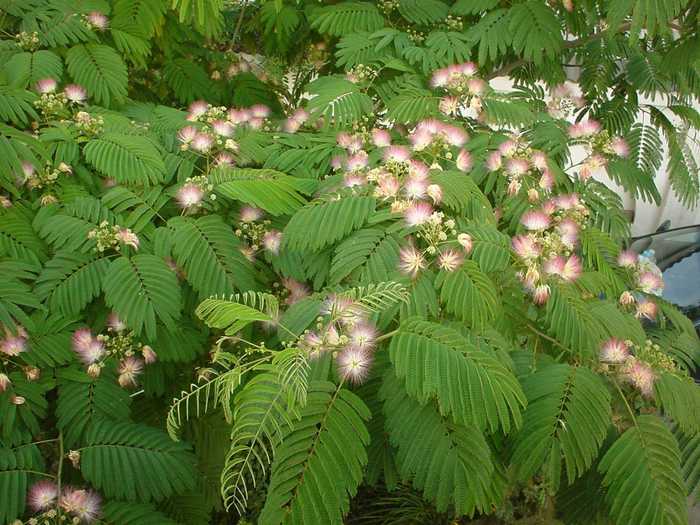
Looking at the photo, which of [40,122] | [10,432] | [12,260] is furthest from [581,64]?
[10,432]

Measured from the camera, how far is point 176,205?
2131 millimetres

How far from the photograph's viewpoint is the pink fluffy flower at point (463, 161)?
2.10 metres

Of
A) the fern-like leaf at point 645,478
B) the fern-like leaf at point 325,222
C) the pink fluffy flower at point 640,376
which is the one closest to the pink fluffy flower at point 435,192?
the fern-like leaf at point 325,222

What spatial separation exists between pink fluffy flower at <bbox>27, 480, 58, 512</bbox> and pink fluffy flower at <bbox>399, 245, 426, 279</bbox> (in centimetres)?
115

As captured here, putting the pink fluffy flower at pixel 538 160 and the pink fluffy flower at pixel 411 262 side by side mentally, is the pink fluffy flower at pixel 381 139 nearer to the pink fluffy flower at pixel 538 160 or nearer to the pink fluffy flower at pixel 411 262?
the pink fluffy flower at pixel 538 160

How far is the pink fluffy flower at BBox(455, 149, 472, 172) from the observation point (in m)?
2.10

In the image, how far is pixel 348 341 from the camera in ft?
4.52

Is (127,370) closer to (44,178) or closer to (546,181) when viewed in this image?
(44,178)

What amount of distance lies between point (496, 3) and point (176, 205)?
5.59 feet

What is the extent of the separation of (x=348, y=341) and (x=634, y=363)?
0.84 meters

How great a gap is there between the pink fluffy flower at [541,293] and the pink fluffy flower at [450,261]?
0.27 m

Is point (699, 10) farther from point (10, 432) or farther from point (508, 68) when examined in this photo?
point (10, 432)

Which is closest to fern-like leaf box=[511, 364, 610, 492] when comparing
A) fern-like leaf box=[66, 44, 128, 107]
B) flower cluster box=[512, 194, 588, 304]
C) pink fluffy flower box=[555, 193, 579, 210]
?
flower cluster box=[512, 194, 588, 304]

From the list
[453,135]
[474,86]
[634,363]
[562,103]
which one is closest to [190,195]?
[453,135]
